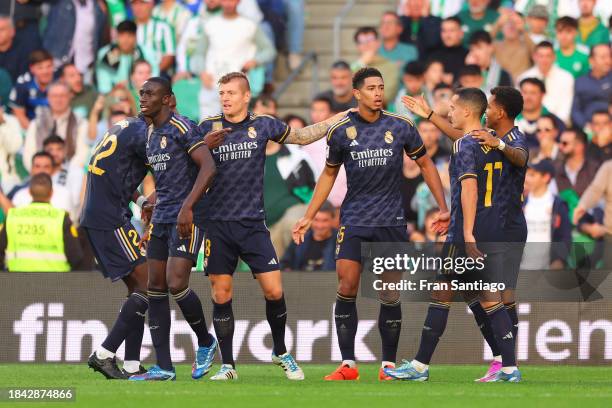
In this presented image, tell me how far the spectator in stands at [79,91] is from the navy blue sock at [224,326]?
7623 mm

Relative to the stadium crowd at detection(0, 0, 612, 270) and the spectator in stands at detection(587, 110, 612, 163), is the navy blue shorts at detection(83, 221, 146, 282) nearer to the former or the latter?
the stadium crowd at detection(0, 0, 612, 270)

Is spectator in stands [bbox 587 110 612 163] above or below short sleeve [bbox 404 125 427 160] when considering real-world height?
above

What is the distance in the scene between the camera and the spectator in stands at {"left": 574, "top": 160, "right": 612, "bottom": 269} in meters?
16.2

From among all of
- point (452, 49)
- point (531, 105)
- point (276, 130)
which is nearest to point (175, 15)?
point (452, 49)

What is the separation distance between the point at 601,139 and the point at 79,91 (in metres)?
6.90

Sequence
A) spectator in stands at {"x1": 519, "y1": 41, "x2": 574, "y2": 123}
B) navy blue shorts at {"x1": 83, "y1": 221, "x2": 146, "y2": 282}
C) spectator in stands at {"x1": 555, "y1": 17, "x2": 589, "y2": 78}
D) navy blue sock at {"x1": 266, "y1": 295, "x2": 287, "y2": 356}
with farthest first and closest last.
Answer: spectator in stands at {"x1": 555, "y1": 17, "x2": 589, "y2": 78}
spectator in stands at {"x1": 519, "y1": 41, "x2": 574, "y2": 123}
navy blue shorts at {"x1": 83, "y1": 221, "x2": 146, "y2": 282}
navy blue sock at {"x1": 266, "y1": 295, "x2": 287, "y2": 356}

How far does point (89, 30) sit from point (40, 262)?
17.3ft

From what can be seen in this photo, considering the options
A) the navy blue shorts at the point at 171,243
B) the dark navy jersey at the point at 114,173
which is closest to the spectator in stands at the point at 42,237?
the dark navy jersey at the point at 114,173

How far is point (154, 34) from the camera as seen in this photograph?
745 inches

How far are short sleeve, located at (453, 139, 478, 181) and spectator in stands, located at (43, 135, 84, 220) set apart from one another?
7.65 meters

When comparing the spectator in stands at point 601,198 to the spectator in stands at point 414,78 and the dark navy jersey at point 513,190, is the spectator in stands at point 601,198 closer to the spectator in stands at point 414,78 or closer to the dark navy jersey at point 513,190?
the spectator in stands at point 414,78

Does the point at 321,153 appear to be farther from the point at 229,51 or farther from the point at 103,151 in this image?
the point at 103,151

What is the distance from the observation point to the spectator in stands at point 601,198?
1620 centimetres

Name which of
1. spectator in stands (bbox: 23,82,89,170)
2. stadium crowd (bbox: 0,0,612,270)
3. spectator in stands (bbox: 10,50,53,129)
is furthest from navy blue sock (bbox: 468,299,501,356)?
spectator in stands (bbox: 10,50,53,129)
